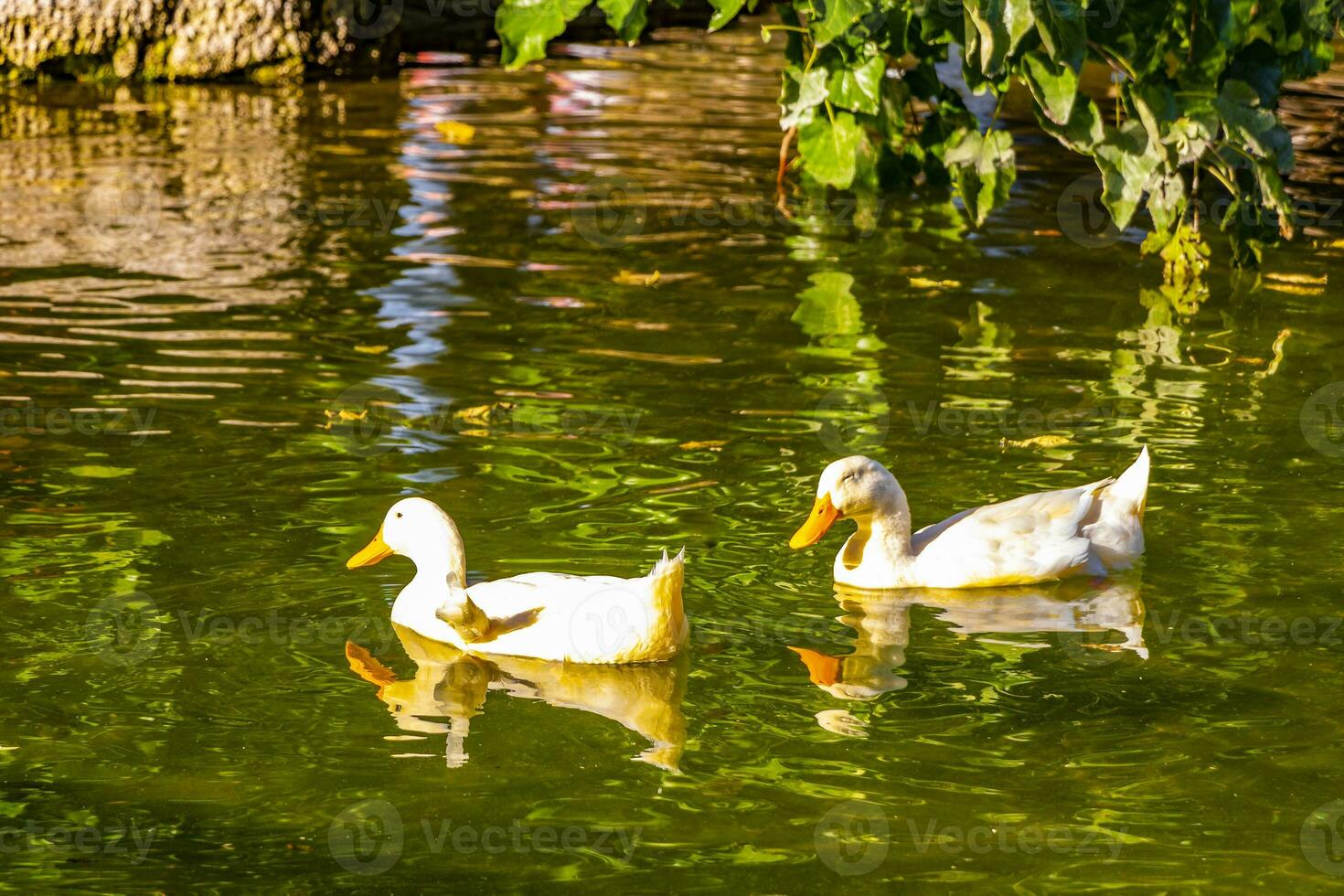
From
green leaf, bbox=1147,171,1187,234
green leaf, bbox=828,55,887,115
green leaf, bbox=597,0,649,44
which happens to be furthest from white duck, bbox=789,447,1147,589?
green leaf, bbox=1147,171,1187,234

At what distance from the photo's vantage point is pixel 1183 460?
799 cm

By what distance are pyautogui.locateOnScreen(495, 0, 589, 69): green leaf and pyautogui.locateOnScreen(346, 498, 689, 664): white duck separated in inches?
71.5

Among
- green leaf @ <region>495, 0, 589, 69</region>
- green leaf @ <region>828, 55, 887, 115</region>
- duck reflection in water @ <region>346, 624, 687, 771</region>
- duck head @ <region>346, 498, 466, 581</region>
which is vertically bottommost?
duck reflection in water @ <region>346, 624, 687, 771</region>

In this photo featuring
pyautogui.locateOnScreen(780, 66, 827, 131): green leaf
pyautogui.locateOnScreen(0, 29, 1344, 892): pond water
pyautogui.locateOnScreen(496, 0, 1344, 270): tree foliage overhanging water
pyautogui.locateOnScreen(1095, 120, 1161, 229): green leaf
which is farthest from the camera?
pyautogui.locateOnScreen(780, 66, 827, 131): green leaf

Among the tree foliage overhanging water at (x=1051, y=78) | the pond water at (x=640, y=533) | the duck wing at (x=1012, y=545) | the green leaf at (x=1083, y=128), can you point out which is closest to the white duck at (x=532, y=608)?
the pond water at (x=640, y=533)

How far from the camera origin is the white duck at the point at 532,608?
231 inches

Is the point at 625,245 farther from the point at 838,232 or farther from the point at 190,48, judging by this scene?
the point at 190,48

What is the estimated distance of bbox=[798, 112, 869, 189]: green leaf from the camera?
8477mm

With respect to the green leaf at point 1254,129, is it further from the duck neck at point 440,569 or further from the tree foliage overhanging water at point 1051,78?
the duck neck at point 440,569

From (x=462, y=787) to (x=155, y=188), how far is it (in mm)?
9687

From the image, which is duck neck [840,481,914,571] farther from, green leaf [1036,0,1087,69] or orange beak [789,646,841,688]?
green leaf [1036,0,1087,69]

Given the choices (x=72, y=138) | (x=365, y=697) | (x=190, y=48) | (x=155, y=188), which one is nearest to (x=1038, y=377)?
(x=365, y=697)

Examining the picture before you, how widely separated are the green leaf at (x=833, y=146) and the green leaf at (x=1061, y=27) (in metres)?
2.24

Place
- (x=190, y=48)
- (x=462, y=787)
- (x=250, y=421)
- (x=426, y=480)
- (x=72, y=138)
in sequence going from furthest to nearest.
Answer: (x=190, y=48), (x=72, y=138), (x=250, y=421), (x=426, y=480), (x=462, y=787)
